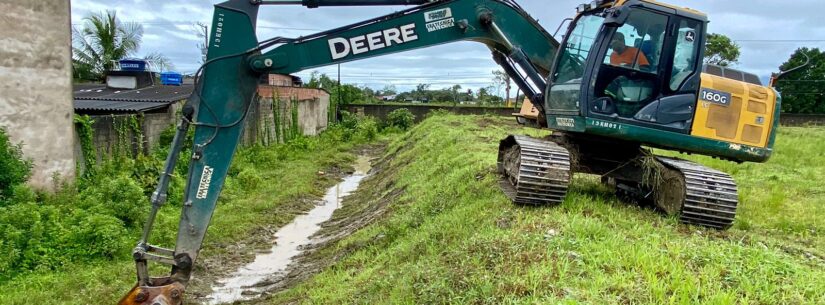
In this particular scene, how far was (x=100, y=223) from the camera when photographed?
866cm

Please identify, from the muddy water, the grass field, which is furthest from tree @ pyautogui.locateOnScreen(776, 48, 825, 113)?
the muddy water

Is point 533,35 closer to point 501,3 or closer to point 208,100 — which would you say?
point 501,3

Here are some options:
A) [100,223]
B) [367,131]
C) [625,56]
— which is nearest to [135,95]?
[100,223]

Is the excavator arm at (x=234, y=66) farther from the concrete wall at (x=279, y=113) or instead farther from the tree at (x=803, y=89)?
the tree at (x=803, y=89)

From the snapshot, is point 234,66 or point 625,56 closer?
point 234,66

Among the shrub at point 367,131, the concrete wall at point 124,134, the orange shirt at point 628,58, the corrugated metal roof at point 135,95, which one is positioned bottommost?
the shrub at point 367,131

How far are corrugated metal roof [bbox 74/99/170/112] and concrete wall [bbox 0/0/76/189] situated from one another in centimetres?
377

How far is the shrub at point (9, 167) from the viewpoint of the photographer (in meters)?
9.30

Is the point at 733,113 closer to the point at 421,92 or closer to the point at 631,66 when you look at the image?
the point at 631,66

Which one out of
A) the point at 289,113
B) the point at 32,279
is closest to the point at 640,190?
the point at 32,279

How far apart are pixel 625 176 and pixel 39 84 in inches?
385

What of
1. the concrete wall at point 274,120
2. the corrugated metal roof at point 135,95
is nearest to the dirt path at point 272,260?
the concrete wall at point 274,120

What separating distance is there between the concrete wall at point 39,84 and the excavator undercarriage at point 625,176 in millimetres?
8170

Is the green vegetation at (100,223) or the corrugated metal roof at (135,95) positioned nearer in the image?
the green vegetation at (100,223)
